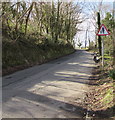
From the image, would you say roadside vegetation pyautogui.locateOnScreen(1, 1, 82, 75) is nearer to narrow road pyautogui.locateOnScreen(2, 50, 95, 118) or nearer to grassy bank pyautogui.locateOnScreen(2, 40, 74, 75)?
grassy bank pyautogui.locateOnScreen(2, 40, 74, 75)

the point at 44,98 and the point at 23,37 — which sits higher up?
the point at 23,37

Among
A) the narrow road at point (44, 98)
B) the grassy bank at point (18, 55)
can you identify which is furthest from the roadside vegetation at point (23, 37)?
the narrow road at point (44, 98)

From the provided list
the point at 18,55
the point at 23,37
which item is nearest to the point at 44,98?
the point at 18,55

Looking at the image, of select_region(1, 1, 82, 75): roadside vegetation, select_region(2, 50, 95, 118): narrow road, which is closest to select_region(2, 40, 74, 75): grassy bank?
select_region(1, 1, 82, 75): roadside vegetation

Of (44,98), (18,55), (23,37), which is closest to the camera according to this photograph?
(44,98)

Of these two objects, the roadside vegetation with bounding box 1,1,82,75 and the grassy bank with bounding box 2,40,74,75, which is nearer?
the grassy bank with bounding box 2,40,74,75

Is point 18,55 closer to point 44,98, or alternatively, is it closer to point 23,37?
point 23,37

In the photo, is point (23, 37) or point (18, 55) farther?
point (23, 37)

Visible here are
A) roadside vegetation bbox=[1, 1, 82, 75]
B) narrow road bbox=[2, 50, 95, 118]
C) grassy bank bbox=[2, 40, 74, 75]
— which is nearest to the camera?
narrow road bbox=[2, 50, 95, 118]

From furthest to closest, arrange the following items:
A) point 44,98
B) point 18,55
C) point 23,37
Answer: point 23,37
point 18,55
point 44,98

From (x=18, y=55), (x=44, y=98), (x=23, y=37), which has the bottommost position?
(x=44, y=98)

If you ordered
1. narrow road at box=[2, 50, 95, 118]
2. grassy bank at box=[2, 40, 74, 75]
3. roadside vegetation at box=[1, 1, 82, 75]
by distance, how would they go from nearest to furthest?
narrow road at box=[2, 50, 95, 118], grassy bank at box=[2, 40, 74, 75], roadside vegetation at box=[1, 1, 82, 75]

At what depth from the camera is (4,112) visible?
214 inches

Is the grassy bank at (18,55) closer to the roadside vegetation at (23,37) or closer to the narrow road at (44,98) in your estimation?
the roadside vegetation at (23,37)
